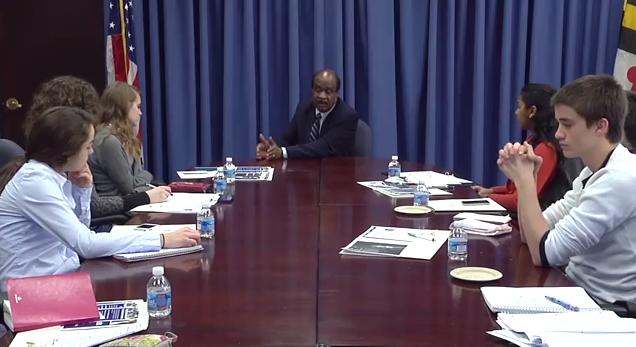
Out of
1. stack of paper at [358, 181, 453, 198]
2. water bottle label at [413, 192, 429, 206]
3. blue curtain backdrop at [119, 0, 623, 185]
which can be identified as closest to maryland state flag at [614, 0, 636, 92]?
blue curtain backdrop at [119, 0, 623, 185]

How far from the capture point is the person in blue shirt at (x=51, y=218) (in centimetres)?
217

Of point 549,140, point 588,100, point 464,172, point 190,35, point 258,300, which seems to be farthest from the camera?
point 464,172

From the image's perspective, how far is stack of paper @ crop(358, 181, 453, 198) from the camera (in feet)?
10.7

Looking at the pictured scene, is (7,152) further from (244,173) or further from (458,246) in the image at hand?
(458,246)

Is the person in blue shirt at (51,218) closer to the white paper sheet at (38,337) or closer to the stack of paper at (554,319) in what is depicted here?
the white paper sheet at (38,337)

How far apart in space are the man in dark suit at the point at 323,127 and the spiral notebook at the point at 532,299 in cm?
281

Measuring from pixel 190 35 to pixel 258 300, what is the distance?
3883 mm

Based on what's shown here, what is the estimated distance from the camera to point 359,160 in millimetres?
4477

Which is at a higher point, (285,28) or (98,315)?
(285,28)

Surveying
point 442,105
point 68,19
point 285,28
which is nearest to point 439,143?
point 442,105

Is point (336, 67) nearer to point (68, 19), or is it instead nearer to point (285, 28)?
point (285, 28)

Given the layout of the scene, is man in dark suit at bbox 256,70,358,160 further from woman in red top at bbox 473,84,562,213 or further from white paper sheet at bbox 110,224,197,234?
white paper sheet at bbox 110,224,197,234

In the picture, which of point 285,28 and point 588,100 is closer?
point 588,100

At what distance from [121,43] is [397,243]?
3.62 metres
